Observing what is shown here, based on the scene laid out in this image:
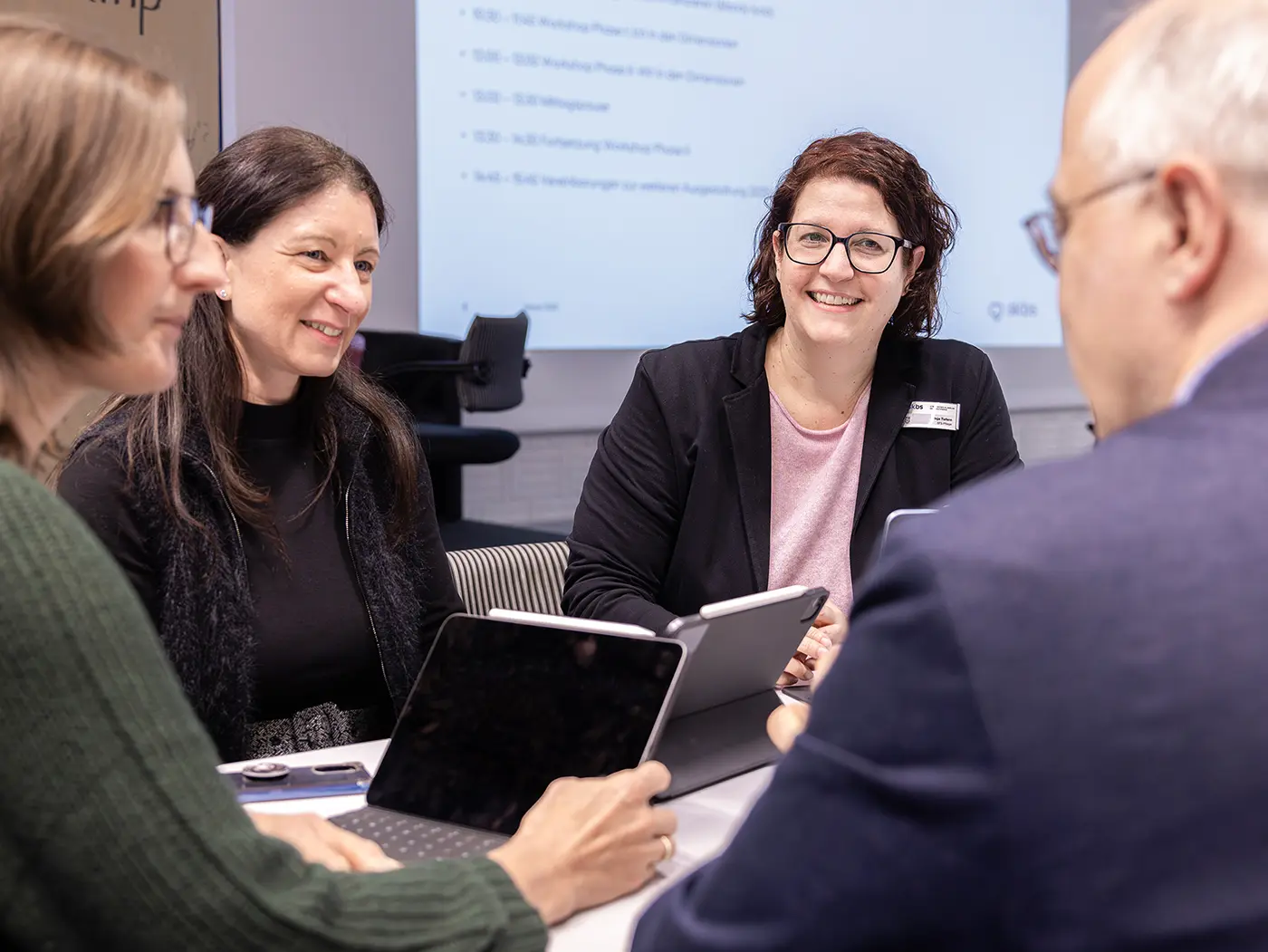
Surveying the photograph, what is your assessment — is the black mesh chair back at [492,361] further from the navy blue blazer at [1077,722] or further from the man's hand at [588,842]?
the navy blue blazer at [1077,722]

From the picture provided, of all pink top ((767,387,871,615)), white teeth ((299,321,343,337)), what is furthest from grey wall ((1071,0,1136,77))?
white teeth ((299,321,343,337))

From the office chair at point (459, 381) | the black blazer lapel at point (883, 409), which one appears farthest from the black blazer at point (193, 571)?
the office chair at point (459, 381)

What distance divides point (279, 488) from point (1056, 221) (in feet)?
4.37

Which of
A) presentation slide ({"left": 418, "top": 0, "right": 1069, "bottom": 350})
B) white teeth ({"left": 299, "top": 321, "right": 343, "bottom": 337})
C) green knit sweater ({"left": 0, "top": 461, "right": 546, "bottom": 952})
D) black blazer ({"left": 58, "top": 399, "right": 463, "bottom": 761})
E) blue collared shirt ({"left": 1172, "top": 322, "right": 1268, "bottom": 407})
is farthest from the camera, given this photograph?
presentation slide ({"left": 418, "top": 0, "right": 1069, "bottom": 350})

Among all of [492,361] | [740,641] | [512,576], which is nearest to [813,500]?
[512,576]

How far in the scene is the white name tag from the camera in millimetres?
2172

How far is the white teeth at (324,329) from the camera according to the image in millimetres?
1878

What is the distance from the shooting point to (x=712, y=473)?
2104mm

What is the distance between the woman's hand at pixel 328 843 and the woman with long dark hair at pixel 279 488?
0.59m

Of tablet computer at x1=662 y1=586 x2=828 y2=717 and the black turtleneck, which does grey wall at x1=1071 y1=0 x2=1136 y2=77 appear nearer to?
the black turtleneck

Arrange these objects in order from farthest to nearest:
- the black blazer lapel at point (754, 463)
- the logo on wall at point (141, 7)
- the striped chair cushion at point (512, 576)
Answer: the logo on wall at point (141, 7) → the striped chair cushion at point (512, 576) → the black blazer lapel at point (754, 463)

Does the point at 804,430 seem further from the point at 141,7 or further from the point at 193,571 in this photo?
the point at 141,7

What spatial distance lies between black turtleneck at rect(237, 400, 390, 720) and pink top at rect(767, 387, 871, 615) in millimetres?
680

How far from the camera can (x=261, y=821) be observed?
1.10 m
